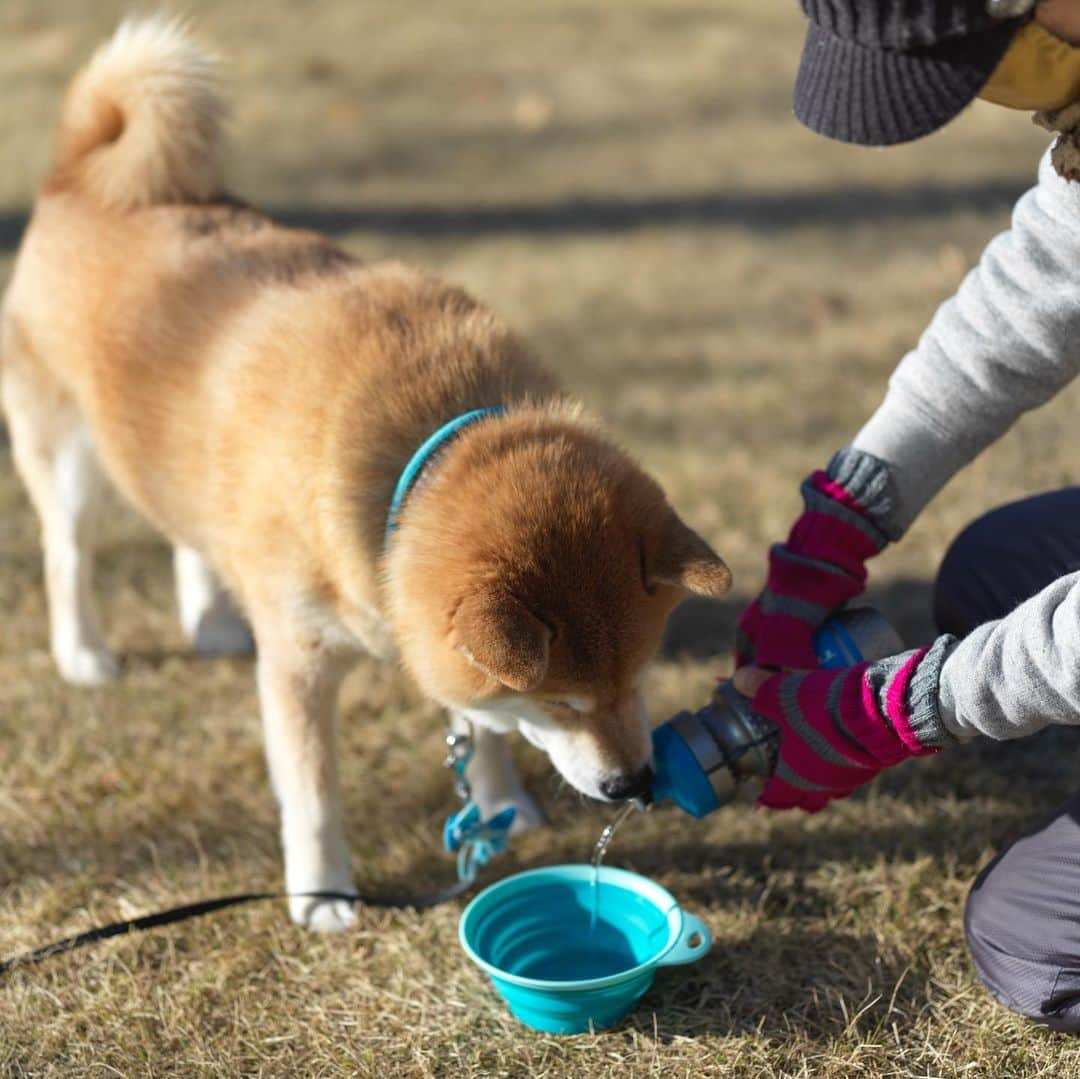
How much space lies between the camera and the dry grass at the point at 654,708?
6.90ft

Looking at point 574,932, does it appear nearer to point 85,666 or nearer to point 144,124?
point 85,666

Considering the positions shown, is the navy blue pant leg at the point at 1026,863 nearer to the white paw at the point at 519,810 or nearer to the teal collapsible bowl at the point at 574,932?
the teal collapsible bowl at the point at 574,932

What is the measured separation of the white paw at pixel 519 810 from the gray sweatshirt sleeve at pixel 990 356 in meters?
0.92

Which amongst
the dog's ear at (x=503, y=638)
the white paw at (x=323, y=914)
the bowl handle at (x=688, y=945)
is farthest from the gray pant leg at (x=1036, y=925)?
the white paw at (x=323, y=914)

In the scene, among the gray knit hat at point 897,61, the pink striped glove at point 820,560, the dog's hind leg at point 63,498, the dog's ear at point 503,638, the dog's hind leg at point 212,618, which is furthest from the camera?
the dog's hind leg at point 212,618

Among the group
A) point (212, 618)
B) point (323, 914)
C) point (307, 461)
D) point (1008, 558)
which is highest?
point (1008, 558)

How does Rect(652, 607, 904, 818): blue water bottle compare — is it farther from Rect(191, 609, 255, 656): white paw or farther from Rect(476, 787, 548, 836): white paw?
Rect(191, 609, 255, 656): white paw

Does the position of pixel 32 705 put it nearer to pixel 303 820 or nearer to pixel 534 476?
pixel 303 820

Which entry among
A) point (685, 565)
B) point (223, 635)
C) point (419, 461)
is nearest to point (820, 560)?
point (685, 565)

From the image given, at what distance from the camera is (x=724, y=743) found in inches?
80.8

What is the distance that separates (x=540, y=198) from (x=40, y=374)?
12.7 feet

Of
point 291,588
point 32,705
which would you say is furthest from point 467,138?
point 291,588

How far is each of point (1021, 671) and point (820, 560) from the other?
1.76ft

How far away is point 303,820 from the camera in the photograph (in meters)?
2.46
